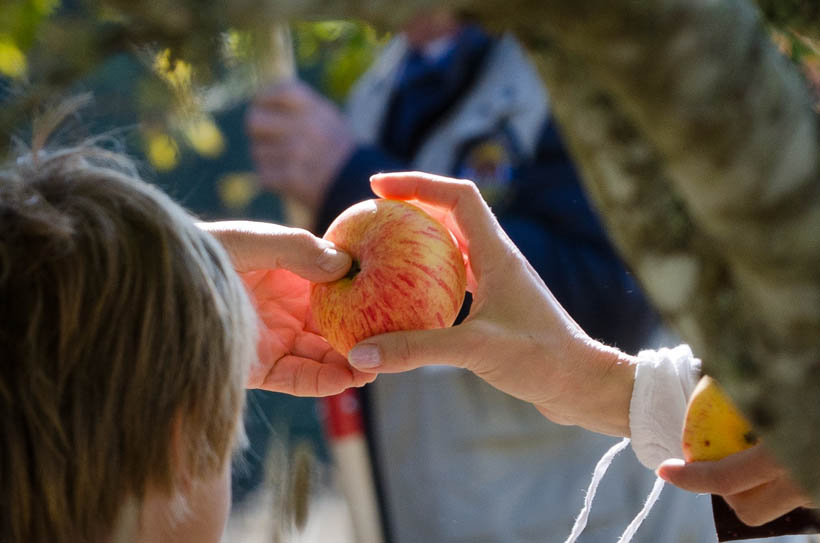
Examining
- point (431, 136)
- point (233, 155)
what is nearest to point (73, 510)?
point (431, 136)

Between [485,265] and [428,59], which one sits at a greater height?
[428,59]

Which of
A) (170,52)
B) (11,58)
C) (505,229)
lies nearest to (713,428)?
(170,52)

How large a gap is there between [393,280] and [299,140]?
1588 mm

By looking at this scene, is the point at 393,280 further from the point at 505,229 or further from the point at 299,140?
the point at 299,140

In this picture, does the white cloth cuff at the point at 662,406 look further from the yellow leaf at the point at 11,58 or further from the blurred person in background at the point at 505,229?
the yellow leaf at the point at 11,58

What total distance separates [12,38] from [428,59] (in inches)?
47.4

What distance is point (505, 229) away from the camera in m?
2.48

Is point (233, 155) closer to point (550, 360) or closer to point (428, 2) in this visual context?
point (550, 360)

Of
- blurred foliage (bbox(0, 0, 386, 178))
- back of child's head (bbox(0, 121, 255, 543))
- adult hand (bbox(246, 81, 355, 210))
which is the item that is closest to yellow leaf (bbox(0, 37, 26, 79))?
blurred foliage (bbox(0, 0, 386, 178))

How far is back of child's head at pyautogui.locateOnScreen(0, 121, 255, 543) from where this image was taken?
1008 millimetres

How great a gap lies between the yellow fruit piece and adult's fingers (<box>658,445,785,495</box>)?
1.4 inches

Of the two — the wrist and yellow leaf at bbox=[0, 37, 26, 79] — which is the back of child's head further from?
yellow leaf at bbox=[0, 37, 26, 79]

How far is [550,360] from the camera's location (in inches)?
59.4

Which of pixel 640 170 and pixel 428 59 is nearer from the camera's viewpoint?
pixel 640 170
